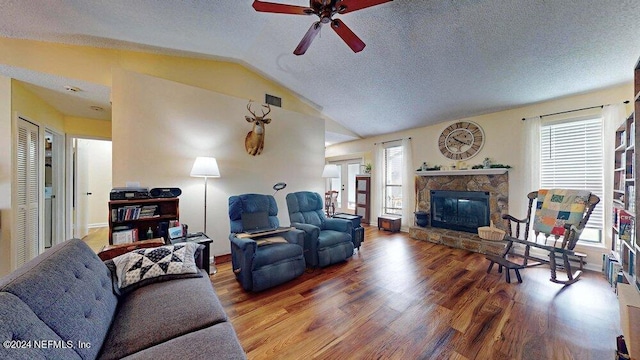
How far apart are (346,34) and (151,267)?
2394mm

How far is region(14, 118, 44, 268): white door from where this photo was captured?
2.58 metres

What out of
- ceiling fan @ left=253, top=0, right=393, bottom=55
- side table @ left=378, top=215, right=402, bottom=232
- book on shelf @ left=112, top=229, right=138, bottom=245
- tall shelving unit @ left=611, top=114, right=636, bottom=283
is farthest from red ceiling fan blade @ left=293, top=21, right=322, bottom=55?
side table @ left=378, top=215, right=402, bottom=232

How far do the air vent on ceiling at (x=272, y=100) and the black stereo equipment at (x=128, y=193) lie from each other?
238 cm

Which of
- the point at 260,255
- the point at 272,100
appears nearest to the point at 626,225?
the point at 260,255

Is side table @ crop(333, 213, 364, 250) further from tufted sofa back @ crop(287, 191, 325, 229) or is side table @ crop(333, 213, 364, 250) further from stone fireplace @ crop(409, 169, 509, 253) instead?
stone fireplace @ crop(409, 169, 509, 253)

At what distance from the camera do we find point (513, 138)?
11.8 ft

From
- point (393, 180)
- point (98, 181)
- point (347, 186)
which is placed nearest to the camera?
point (98, 181)

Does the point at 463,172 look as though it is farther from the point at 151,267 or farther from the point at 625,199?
the point at 151,267

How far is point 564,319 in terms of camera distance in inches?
73.3

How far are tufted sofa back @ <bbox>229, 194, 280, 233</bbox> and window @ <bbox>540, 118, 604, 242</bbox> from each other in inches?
163

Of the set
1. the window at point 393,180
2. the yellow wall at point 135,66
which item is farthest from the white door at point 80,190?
the window at point 393,180

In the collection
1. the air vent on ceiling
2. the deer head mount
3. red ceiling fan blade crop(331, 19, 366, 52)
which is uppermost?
the air vent on ceiling

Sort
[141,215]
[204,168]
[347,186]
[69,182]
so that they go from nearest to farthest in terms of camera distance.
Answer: [141,215], [204,168], [69,182], [347,186]

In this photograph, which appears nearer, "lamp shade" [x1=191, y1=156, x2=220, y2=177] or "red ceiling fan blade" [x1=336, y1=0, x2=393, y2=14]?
"red ceiling fan blade" [x1=336, y1=0, x2=393, y2=14]
